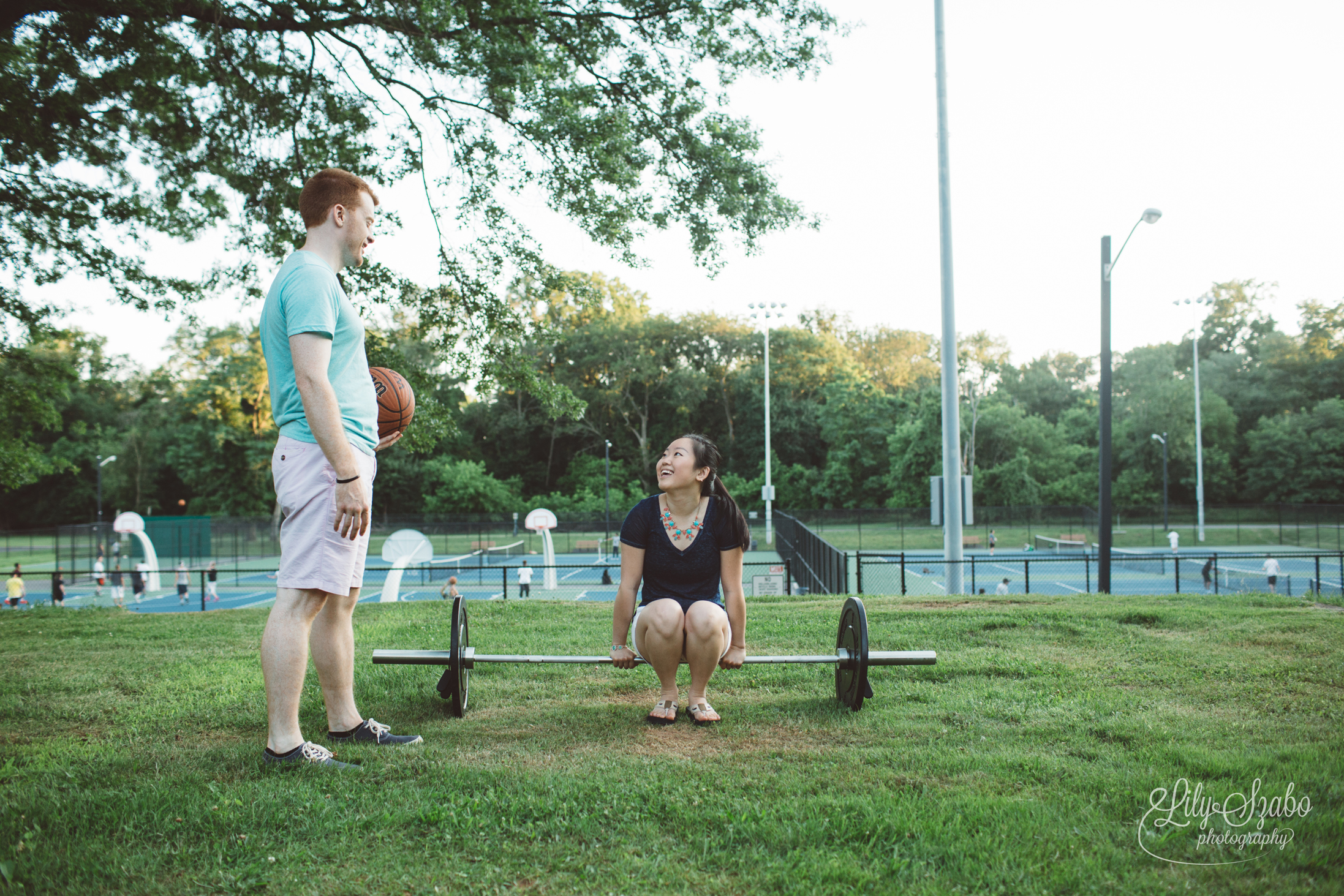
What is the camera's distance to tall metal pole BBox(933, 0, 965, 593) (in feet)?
38.9

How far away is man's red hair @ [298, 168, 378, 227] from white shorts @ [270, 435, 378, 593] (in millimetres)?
968

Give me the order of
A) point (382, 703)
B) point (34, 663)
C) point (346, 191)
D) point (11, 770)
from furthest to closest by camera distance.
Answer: point (34, 663) → point (382, 703) → point (346, 191) → point (11, 770)

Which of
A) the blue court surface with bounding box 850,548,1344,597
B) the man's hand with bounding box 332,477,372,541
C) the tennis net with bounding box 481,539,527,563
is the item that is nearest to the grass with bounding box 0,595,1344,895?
the man's hand with bounding box 332,477,372,541

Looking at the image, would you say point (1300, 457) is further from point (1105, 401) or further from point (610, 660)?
point (610, 660)

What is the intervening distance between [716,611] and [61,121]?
918 cm

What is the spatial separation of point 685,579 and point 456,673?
3.75 ft

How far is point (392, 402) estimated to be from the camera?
4.00 metres

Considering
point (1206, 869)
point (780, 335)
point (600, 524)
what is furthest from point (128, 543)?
point (1206, 869)

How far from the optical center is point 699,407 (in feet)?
178

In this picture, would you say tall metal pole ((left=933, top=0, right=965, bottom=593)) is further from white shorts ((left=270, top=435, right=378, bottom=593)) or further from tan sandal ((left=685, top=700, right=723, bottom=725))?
white shorts ((left=270, top=435, right=378, bottom=593))

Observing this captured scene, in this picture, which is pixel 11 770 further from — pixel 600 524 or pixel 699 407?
pixel 699 407

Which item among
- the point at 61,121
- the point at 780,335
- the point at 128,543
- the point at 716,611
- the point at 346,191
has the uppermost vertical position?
the point at 780,335

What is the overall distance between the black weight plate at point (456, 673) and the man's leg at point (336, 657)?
17.6 inches

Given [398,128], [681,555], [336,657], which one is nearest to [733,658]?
[681,555]
